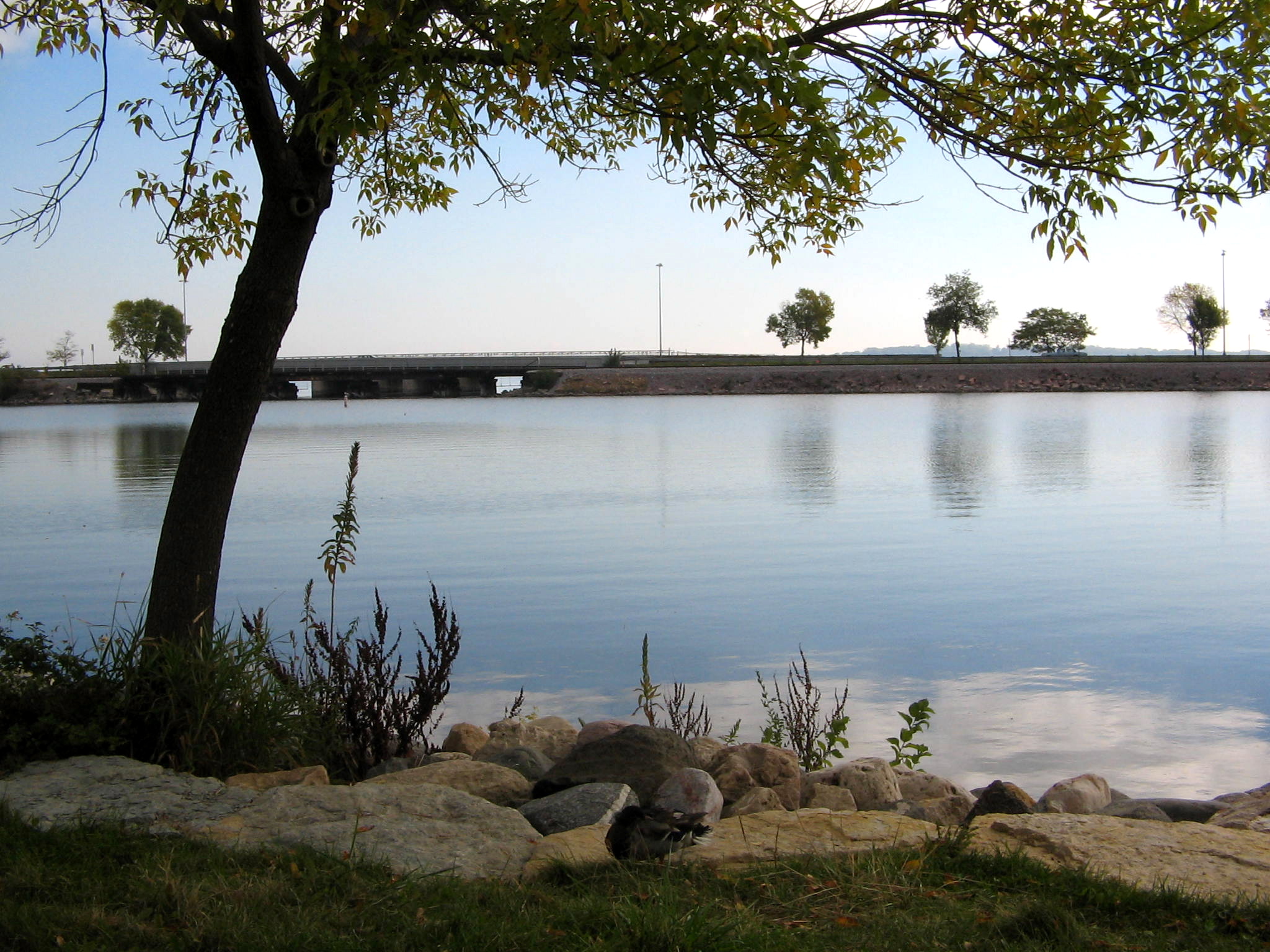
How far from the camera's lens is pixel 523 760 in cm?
596

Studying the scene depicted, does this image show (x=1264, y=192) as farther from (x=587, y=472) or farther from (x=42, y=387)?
(x=42, y=387)

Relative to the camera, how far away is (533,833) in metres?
4.34

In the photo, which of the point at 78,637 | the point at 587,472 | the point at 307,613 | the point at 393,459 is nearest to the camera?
the point at 307,613

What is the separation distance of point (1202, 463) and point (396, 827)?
2300 centimetres

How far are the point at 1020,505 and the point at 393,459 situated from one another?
14826 millimetres

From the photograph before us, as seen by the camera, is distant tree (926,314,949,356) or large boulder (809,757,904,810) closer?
large boulder (809,757,904,810)

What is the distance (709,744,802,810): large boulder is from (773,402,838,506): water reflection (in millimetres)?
11549

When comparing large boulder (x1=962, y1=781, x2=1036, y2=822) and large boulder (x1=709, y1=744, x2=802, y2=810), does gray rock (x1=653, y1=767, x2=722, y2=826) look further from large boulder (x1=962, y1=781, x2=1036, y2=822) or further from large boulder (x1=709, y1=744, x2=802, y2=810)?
large boulder (x1=962, y1=781, x2=1036, y2=822)

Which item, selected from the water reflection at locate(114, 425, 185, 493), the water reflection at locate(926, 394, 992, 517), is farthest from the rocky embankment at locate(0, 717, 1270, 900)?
the water reflection at locate(114, 425, 185, 493)

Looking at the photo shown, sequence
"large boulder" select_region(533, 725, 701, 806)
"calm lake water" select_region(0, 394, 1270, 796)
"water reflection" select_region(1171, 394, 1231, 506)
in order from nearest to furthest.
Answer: "large boulder" select_region(533, 725, 701, 806)
"calm lake water" select_region(0, 394, 1270, 796)
"water reflection" select_region(1171, 394, 1231, 506)

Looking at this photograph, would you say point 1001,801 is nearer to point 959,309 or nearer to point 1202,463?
point 1202,463

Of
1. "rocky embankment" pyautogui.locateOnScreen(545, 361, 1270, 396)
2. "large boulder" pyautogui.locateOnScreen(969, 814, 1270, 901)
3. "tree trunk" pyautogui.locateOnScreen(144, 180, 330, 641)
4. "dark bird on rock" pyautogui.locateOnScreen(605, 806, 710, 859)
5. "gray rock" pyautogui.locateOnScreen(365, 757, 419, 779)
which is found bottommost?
"gray rock" pyautogui.locateOnScreen(365, 757, 419, 779)

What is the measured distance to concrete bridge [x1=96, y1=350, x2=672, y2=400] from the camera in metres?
94.3

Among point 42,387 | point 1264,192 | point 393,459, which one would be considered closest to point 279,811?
point 1264,192
